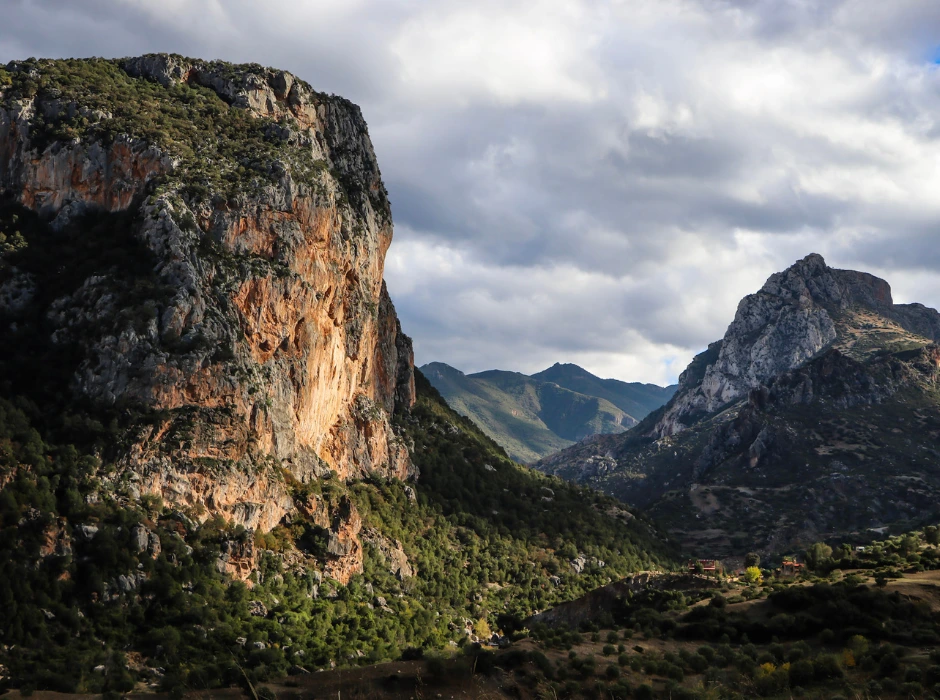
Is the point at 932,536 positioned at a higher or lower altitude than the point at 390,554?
higher

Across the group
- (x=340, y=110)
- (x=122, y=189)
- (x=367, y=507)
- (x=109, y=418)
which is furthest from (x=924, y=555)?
(x=340, y=110)

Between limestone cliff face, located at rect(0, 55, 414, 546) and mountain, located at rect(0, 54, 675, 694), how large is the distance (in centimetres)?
28

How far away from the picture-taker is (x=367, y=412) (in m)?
110

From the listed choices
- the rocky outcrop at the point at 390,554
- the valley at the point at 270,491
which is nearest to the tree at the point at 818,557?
the valley at the point at 270,491

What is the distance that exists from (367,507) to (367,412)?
1491 centimetres

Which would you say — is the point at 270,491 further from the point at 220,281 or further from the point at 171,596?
the point at 220,281

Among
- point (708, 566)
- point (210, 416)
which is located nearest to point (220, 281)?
point (210, 416)

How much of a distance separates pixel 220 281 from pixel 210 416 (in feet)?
51.4

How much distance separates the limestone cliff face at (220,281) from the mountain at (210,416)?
0.28 m

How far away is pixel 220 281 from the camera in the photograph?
8400 cm

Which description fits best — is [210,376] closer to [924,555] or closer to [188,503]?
[188,503]

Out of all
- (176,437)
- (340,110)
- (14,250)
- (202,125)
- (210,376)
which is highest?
(340,110)

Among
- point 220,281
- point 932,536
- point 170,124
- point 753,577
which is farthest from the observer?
point 170,124

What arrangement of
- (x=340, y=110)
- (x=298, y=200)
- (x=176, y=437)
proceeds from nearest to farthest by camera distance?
1. (x=176, y=437)
2. (x=298, y=200)
3. (x=340, y=110)
